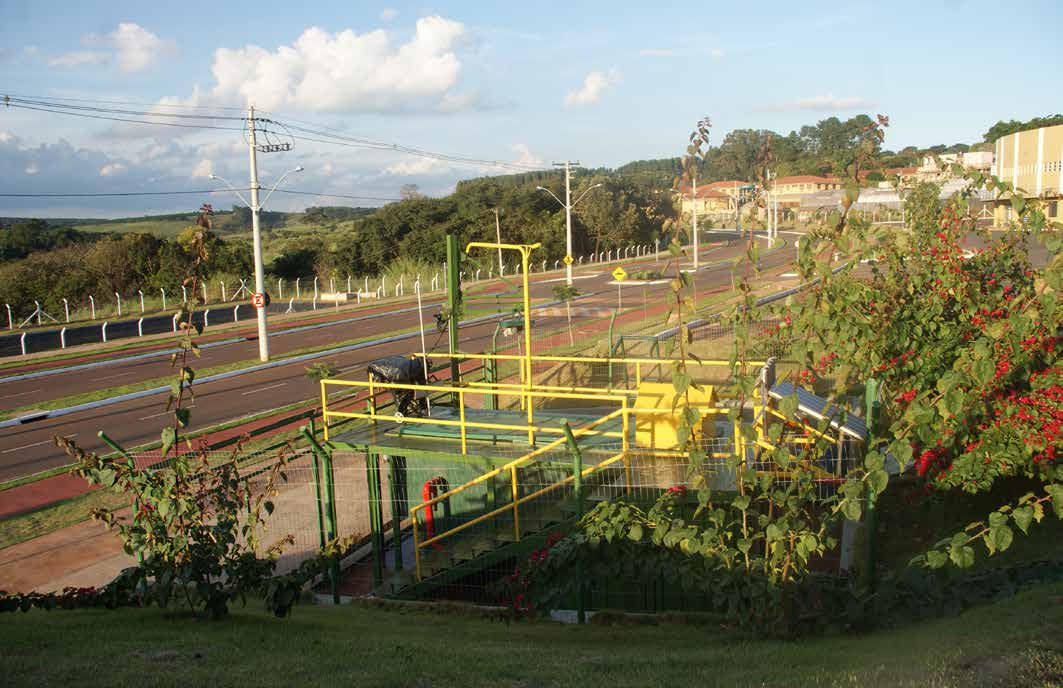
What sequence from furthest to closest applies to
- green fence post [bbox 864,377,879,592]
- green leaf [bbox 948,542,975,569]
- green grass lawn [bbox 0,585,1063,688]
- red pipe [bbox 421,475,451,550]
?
red pipe [bbox 421,475,451,550], green fence post [bbox 864,377,879,592], green leaf [bbox 948,542,975,569], green grass lawn [bbox 0,585,1063,688]

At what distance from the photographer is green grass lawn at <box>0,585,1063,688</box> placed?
4.47 m

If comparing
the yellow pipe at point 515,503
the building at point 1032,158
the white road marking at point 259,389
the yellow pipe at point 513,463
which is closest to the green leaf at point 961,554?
the yellow pipe at point 513,463

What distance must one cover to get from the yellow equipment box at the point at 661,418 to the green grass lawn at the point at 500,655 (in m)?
2.27

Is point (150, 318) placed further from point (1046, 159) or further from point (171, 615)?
point (1046, 159)

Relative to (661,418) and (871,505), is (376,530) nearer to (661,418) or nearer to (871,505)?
(661,418)

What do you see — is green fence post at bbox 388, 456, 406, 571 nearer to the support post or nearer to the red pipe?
the red pipe

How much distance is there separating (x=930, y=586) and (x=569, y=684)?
3.03 m

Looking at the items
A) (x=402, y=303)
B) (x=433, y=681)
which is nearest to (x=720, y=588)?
(x=433, y=681)

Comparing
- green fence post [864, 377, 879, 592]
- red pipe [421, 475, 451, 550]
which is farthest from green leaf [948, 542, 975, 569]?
red pipe [421, 475, 451, 550]

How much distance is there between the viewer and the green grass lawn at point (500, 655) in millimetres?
4473

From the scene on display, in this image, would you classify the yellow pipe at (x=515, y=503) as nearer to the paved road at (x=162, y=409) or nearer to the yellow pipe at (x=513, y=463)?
the yellow pipe at (x=513, y=463)

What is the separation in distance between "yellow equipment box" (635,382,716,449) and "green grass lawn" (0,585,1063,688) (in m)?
2.27

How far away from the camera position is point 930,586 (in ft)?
19.7

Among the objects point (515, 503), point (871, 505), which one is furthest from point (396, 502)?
point (871, 505)
